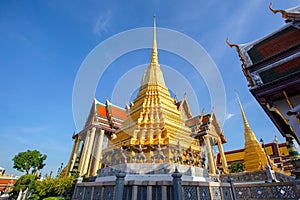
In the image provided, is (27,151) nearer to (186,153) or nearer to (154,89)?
(154,89)

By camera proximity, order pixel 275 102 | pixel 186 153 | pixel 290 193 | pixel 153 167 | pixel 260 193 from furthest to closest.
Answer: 1. pixel 186 153
2. pixel 275 102
3. pixel 153 167
4. pixel 260 193
5. pixel 290 193

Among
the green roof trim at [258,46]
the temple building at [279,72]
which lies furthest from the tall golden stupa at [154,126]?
the green roof trim at [258,46]

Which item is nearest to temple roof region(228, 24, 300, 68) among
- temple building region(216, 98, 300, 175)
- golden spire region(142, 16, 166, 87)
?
temple building region(216, 98, 300, 175)

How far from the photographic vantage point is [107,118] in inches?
1017

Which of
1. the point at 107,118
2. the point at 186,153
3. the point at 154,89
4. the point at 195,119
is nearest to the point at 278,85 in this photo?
the point at 186,153

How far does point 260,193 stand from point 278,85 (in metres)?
4.93

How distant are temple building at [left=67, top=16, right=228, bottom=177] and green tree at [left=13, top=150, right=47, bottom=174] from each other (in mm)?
5155

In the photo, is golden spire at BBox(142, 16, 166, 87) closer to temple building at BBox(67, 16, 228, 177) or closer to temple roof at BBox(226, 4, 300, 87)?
temple building at BBox(67, 16, 228, 177)

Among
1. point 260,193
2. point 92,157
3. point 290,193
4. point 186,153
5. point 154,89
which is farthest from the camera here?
point 92,157

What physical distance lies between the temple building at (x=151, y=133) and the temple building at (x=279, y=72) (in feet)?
17.4

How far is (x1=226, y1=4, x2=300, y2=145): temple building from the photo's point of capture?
7875 mm

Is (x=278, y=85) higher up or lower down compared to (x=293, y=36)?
lower down

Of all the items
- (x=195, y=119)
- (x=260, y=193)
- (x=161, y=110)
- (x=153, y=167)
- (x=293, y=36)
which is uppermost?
(x=195, y=119)

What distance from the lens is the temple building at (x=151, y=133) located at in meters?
10.3
